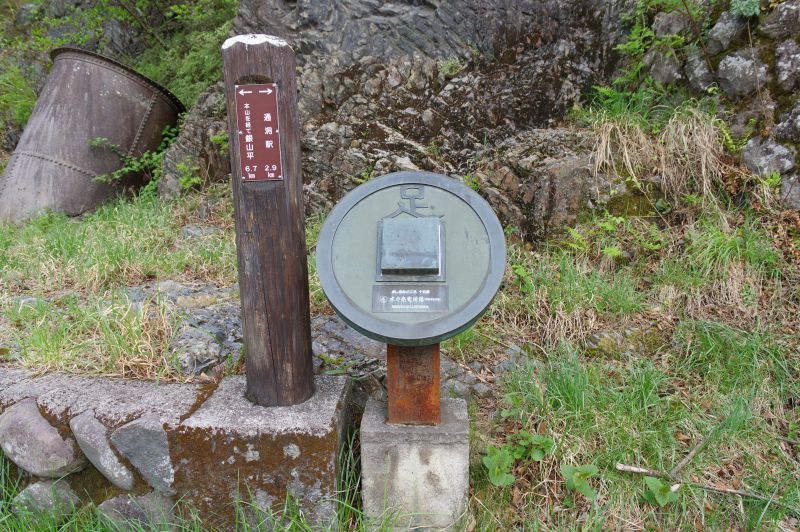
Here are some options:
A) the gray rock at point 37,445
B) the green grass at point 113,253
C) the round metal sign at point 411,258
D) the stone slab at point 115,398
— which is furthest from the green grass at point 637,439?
the green grass at point 113,253

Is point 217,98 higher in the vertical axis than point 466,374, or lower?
higher

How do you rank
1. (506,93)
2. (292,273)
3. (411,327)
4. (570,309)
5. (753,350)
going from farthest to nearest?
(506,93) < (570,309) < (753,350) < (292,273) < (411,327)

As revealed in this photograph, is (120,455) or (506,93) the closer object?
(120,455)

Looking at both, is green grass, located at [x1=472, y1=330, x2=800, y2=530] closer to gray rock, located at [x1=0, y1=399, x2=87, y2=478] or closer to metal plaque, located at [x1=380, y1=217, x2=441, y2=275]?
metal plaque, located at [x1=380, y1=217, x2=441, y2=275]

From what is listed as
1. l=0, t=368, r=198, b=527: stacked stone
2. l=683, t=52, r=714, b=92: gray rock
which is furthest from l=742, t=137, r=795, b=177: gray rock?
l=0, t=368, r=198, b=527: stacked stone

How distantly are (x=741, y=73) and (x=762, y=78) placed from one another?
0.15 meters

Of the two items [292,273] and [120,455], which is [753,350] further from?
[120,455]

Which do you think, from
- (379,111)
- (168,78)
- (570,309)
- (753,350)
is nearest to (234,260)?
(379,111)

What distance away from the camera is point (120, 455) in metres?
2.33

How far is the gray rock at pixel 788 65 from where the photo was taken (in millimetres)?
3893

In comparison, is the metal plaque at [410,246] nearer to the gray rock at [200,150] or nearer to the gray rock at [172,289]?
the gray rock at [172,289]

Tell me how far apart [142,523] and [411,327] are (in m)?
1.57

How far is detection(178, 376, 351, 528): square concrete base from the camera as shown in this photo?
223 cm

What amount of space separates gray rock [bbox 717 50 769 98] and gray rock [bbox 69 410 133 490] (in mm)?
4734
